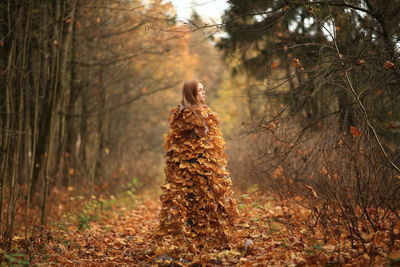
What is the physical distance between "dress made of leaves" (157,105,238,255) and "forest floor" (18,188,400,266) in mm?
301

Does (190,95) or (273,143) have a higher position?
(190,95)

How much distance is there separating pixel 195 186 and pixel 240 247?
0.96 m

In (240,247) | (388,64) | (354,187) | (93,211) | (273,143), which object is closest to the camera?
(354,187)

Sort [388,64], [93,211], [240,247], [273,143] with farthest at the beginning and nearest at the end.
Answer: [93,211], [273,143], [240,247], [388,64]

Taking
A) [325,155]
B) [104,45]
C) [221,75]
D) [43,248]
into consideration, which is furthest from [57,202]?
[221,75]

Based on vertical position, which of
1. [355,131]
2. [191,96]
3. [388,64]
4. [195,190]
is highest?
[388,64]

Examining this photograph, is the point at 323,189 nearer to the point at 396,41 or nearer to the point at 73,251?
the point at 396,41

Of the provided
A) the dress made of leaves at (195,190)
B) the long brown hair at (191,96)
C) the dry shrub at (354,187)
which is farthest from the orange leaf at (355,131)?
the long brown hair at (191,96)

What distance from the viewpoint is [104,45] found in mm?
12586

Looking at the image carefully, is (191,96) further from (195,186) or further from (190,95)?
(195,186)

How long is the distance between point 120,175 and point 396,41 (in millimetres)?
10438

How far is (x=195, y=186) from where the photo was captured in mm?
5215

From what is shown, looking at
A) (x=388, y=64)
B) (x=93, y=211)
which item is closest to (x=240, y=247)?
(x=388, y=64)

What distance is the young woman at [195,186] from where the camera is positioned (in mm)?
5125
